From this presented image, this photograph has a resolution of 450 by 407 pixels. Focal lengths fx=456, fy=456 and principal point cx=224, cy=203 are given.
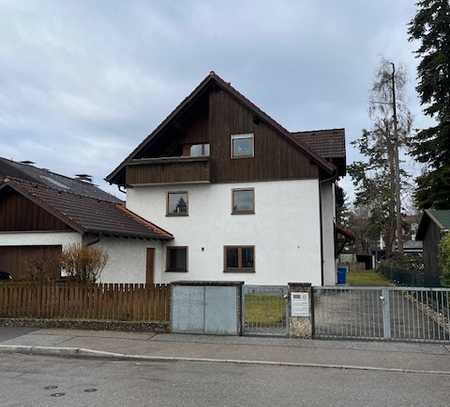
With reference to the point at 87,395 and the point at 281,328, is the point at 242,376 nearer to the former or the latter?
the point at 87,395

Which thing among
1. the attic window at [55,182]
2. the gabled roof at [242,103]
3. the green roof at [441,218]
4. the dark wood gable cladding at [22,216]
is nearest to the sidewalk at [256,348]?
the dark wood gable cladding at [22,216]

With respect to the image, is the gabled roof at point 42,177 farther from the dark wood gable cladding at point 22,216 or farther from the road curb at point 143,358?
the road curb at point 143,358

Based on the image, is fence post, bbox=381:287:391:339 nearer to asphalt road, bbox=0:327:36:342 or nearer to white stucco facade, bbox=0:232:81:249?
asphalt road, bbox=0:327:36:342

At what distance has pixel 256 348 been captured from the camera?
9.52 metres

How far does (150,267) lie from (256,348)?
11.8 m

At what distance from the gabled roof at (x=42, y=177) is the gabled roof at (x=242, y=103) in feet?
24.3

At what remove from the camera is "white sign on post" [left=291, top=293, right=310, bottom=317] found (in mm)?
10461

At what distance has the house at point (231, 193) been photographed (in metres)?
19.9

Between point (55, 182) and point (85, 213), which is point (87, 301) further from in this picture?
point (55, 182)

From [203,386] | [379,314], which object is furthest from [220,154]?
[203,386]

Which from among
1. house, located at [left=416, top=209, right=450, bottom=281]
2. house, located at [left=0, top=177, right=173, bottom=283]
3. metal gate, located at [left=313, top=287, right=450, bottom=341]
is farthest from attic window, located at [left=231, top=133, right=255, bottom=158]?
metal gate, located at [left=313, top=287, right=450, bottom=341]

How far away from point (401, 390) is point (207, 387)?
282cm

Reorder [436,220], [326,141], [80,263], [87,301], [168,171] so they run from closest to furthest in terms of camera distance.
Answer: [87,301] < [80,263] < [436,220] < [168,171] < [326,141]

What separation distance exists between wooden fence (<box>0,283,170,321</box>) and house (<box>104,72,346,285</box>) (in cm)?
663
